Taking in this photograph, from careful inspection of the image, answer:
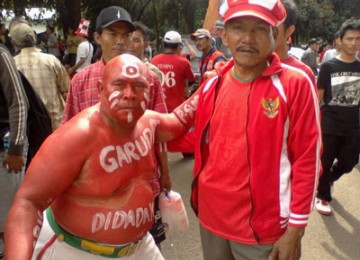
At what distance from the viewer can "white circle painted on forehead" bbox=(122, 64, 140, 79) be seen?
1751 millimetres

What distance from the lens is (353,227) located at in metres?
4.40

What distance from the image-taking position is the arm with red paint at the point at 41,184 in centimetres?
147

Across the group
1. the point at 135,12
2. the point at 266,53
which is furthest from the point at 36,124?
the point at 135,12

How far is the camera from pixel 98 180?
1.71m

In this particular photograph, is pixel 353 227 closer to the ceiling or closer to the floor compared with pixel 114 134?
closer to the floor

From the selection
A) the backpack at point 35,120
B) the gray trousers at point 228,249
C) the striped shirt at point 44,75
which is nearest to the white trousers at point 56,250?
the gray trousers at point 228,249

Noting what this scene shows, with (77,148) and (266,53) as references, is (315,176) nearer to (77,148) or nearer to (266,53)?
(266,53)

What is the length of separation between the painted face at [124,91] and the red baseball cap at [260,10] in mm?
563

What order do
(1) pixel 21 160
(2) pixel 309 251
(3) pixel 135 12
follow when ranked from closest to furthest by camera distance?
1. (1) pixel 21 160
2. (2) pixel 309 251
3. (3) pixel 135 12

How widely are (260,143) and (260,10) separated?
0.61m

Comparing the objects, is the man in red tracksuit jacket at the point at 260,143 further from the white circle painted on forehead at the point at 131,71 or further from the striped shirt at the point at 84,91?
the striped shirt at the point at 84,91

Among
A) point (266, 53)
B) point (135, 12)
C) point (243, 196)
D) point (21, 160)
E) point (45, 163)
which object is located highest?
point (266, 53)

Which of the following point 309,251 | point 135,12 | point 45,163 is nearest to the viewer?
point 45,163

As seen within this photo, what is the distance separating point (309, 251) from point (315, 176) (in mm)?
2231
